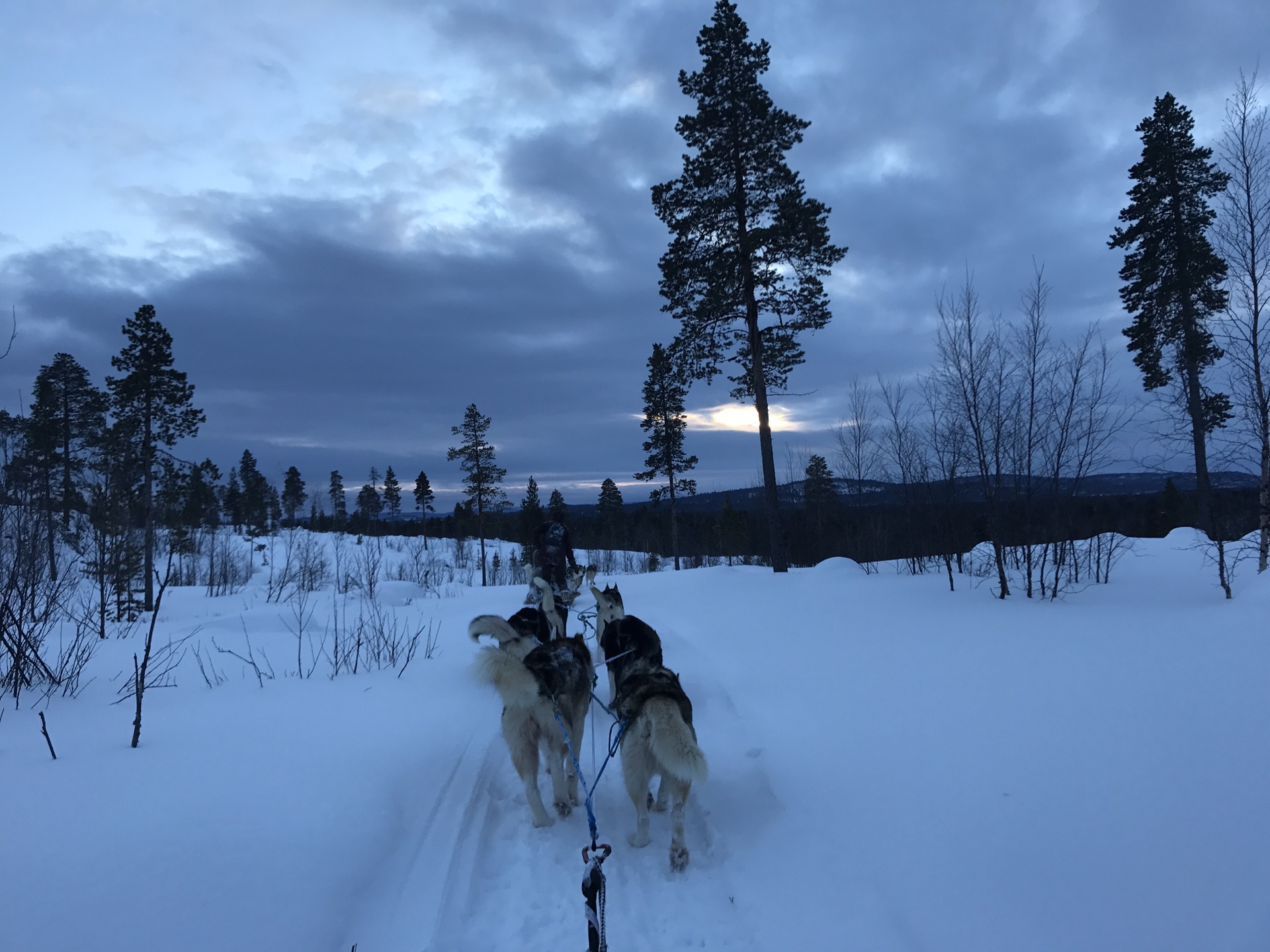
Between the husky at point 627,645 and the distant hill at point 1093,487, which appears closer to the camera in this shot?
the husky at point 627,645

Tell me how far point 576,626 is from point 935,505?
8.54m

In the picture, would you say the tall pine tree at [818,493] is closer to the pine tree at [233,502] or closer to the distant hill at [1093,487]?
the distant hill at [1093,487]

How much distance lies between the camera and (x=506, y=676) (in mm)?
3381

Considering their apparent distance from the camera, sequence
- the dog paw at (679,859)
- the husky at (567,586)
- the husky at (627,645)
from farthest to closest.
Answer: the husky at (567,586)
the husky at (627,645)
the dog paw at (679,859)

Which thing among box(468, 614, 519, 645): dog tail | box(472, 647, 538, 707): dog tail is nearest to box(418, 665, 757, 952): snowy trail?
box(472, 647, 538, 707): dog tail

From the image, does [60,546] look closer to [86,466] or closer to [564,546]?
[86,466]

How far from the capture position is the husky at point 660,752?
2967 millimetres

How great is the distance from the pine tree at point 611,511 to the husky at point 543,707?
161ft

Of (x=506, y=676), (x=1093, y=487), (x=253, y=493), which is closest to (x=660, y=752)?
(x=506, y=676)

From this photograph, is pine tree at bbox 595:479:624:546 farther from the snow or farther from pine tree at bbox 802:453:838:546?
the snow

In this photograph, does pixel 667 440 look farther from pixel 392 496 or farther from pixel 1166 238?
pixel 392 496

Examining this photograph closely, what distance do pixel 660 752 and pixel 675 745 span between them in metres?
0.10

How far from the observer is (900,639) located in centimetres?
696

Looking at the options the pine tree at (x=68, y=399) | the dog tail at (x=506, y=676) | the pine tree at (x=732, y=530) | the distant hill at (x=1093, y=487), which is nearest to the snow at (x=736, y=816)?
the dog tail at (x=506, y=676)
